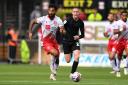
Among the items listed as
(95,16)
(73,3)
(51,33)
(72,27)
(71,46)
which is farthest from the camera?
(73,3)

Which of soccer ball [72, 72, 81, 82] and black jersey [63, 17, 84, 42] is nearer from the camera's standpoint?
soccer ball [72, 72, 81, 82]

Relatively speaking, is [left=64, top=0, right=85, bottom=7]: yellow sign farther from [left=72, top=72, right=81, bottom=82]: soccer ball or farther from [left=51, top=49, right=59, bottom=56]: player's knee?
[left=72, top=72, right=81, bottom=82]: soccer ball

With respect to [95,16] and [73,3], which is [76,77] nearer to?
[95,16]

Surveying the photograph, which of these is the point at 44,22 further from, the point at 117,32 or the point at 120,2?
the point at 120,2

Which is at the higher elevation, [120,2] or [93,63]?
[120,2]

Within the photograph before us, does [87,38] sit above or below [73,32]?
below

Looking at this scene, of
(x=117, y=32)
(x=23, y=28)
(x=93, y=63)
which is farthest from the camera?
(x=23, y=28)

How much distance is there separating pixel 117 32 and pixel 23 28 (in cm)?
1533

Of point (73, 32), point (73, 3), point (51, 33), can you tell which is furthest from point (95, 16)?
point (73, 32)

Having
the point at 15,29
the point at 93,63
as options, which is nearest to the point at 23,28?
the point at 15,29

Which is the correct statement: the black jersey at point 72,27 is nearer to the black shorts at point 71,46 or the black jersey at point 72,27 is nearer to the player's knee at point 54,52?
the black shorts at point 71,46

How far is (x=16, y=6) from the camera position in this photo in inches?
1593

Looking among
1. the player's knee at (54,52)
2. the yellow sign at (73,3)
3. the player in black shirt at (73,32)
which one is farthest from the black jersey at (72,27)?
the yellow sign at (73,3)

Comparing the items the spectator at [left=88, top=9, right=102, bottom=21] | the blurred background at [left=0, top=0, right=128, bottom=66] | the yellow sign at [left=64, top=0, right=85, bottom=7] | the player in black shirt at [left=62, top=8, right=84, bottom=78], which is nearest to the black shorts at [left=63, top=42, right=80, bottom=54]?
the player in black shirt at [left=62, top=8, right=84, bottom=78]
